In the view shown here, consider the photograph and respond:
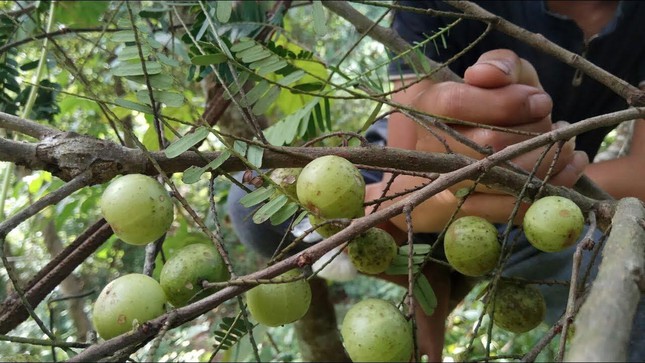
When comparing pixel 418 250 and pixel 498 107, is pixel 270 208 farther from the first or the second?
pixel 498 107

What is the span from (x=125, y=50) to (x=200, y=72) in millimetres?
248

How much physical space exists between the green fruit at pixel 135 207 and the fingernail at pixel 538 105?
573mm

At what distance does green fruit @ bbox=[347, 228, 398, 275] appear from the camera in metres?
0.58

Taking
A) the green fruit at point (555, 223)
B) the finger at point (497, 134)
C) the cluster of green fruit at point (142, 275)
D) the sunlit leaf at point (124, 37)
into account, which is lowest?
the green fruit at point (555, 223)

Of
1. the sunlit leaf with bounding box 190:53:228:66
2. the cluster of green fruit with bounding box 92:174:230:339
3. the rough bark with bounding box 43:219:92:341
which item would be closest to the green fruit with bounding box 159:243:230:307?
the cluster of green fruit with bounding box 92:174:230:339

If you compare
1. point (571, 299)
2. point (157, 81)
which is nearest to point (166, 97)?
point (157, 81)

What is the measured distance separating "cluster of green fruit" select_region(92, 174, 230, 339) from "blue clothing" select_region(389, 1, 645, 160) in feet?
2.42

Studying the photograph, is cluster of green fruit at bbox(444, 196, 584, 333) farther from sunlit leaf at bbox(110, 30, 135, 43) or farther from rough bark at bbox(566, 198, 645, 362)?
sunlit leaf at bbox(110, 30, 135, 43)

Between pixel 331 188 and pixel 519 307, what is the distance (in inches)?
11.8

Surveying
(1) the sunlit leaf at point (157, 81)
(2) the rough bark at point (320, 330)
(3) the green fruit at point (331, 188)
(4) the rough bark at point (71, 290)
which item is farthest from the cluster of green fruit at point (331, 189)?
(4) the rough bark at point (71, 290)

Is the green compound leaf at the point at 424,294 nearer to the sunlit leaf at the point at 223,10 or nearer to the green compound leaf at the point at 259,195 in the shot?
the green compound leaf at the point at 259,195

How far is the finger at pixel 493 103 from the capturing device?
84cm

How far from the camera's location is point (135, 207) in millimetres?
505

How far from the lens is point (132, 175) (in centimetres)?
52
